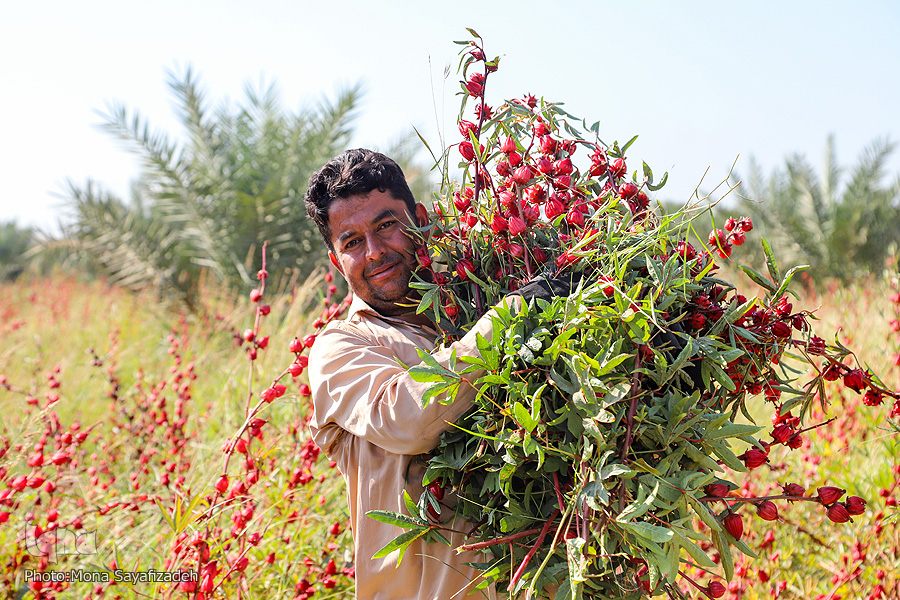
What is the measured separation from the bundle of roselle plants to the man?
96 mm

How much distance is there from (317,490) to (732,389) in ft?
7.37

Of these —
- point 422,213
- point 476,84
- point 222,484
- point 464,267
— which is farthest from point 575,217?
point 222,484

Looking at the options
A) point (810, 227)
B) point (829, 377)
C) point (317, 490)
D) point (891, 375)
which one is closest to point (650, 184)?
point (829, 377)

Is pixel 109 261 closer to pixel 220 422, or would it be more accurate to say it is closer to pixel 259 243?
pixel 259 243

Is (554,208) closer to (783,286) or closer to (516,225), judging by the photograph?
(516,225)

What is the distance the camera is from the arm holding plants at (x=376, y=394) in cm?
134

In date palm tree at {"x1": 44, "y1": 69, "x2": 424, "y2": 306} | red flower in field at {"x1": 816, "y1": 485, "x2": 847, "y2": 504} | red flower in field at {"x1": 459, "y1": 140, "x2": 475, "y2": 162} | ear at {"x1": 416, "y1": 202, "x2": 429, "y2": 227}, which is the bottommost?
red flower in field at {"x1": 816, "y1": 485, "x2": 847, "y2": 504}

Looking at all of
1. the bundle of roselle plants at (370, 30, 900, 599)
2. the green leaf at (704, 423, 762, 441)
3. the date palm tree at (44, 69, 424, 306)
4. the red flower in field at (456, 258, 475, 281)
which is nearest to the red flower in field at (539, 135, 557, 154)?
the bundle of roselle plants at (370, 30, 900, 599)

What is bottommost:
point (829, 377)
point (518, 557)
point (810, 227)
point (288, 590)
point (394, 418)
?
point (288, 590)

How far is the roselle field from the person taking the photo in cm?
207

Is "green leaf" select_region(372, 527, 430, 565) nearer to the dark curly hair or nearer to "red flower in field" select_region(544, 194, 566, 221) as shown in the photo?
"red flower in field" select_region(544, 194, 566, 221)

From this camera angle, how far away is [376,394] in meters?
1.45

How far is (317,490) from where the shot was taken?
293 cm

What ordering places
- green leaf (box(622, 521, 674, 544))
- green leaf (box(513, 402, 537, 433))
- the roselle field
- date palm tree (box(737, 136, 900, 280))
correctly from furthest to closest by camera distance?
date palm tree (box(737, 136, 900, 280)) → the roselle field → green leaf (box(513, 402, 537, 433)) → green leaf (box(622, 521, 674, 544))
